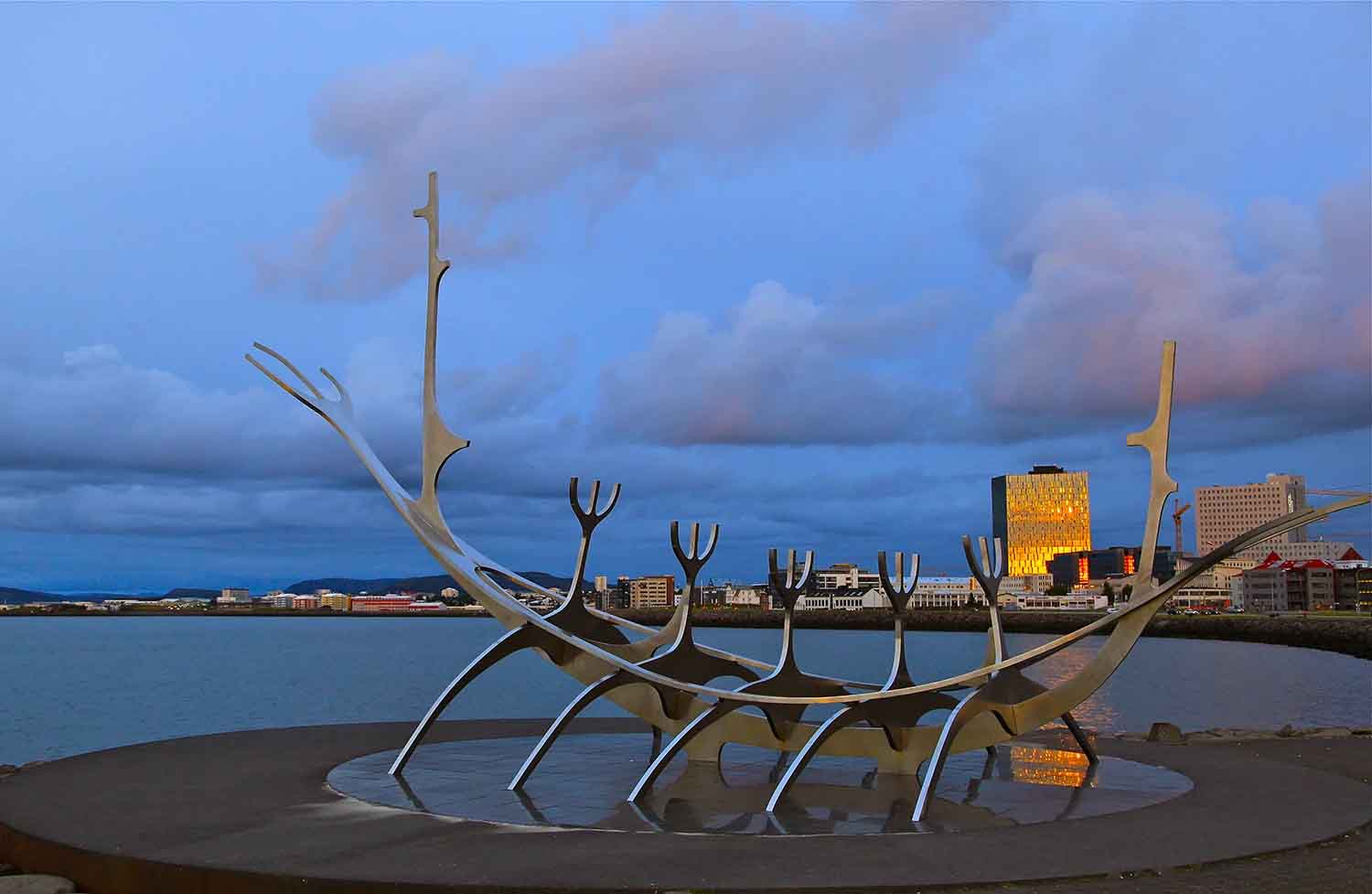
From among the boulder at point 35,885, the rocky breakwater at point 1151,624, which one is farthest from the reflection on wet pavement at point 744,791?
the rocky breakwater at point 1151,624

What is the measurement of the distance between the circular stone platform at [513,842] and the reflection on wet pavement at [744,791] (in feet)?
0.77

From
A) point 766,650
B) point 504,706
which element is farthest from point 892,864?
point 766,650

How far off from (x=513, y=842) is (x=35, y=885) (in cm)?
382

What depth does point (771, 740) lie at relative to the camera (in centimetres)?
1505

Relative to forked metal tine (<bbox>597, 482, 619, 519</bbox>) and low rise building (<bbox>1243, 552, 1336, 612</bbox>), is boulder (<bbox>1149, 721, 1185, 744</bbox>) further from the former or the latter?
low rise building (<bbox>1243, 552, 1336, 612</bbox>)

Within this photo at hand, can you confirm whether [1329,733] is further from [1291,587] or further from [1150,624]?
[1291,587]

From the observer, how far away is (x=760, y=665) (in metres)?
16.5

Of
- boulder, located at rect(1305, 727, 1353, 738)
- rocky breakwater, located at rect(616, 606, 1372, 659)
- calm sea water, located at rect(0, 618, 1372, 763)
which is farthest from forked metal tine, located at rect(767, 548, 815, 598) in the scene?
rocky breakwater, located at rect(616, 606, 1372, 659)

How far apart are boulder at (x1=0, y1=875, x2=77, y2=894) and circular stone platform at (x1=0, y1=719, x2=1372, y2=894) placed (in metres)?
0.16

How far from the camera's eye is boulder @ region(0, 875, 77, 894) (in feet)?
31.5

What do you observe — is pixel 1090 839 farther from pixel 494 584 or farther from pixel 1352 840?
pixel 494 584

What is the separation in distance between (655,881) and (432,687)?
162 feet

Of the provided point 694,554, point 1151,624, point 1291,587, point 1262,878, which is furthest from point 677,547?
point 1291,587

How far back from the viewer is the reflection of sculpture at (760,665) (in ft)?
43.6
